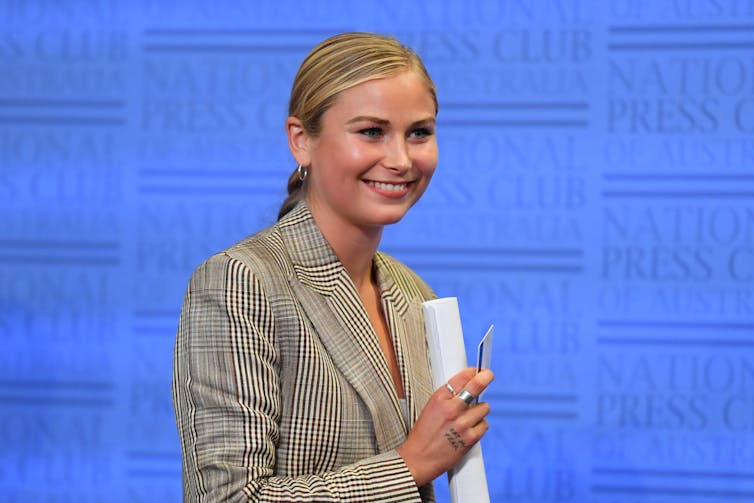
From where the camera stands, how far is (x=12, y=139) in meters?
2.62

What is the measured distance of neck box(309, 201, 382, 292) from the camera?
1529 mm

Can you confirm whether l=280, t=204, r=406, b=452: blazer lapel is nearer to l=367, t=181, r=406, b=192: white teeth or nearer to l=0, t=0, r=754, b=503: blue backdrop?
l=367, t=181, r=406, b=192: white teeth

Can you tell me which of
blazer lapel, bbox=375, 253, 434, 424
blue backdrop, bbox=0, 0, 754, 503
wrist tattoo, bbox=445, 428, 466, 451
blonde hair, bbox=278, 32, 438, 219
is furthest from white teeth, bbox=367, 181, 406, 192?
blue backdrop, bbox=0, 0, 754, 503

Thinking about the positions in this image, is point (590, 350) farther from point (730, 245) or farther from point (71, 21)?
point (71, 21)

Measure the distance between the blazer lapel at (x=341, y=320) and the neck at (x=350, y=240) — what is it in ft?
0.05

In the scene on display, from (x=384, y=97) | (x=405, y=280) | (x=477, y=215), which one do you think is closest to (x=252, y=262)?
(x=384, y=97)

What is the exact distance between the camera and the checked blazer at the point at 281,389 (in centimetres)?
131

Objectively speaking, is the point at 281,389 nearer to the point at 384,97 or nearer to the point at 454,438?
the point at 454,438

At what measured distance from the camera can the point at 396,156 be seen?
56.7 inches

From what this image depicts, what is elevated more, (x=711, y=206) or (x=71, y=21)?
(x=71, y=21)

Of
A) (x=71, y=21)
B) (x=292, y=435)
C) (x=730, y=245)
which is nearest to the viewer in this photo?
(x=292, y=435)

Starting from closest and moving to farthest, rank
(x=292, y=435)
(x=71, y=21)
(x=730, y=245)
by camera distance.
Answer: (x=292, y=435) < (x=730, y=245) < (x=71, y=21)

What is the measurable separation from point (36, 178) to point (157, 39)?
17.6 inches

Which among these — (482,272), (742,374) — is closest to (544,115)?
(482,272)
